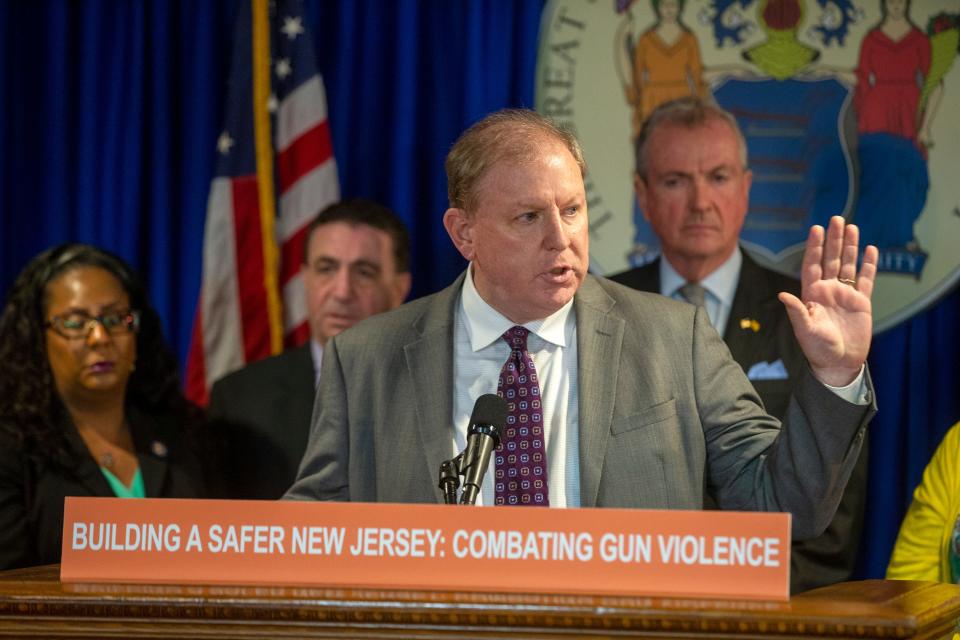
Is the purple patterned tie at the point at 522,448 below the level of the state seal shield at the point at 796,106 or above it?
below

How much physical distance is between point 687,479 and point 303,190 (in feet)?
8.02

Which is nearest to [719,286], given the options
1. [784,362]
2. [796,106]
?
[784,362]

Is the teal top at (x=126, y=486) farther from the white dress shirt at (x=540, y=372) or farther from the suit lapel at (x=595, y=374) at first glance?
the suit lapel at (x=595, y=374)

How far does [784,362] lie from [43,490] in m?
2.19

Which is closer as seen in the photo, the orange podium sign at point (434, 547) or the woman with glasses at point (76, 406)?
the orange podium sign at point (434, 547)

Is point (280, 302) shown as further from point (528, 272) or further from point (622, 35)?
point (528, 272)

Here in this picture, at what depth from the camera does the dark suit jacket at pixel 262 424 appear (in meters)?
4.13

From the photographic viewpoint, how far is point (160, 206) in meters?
4.74

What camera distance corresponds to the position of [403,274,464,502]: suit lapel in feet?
8.38

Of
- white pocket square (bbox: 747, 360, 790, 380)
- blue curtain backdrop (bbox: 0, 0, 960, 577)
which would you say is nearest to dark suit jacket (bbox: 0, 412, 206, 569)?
blue curtain backdrop (bbox: 0, 0, 960, 577)

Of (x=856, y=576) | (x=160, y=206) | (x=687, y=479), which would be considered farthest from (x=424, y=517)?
(x=160, y=206)

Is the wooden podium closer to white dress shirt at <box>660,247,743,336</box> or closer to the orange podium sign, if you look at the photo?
the orange podium sign

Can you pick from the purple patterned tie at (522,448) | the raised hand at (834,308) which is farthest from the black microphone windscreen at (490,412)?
the raised hand at (834,308)

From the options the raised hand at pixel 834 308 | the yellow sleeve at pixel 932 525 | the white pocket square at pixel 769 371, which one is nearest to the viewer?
the raised hand at pixel 834 308
